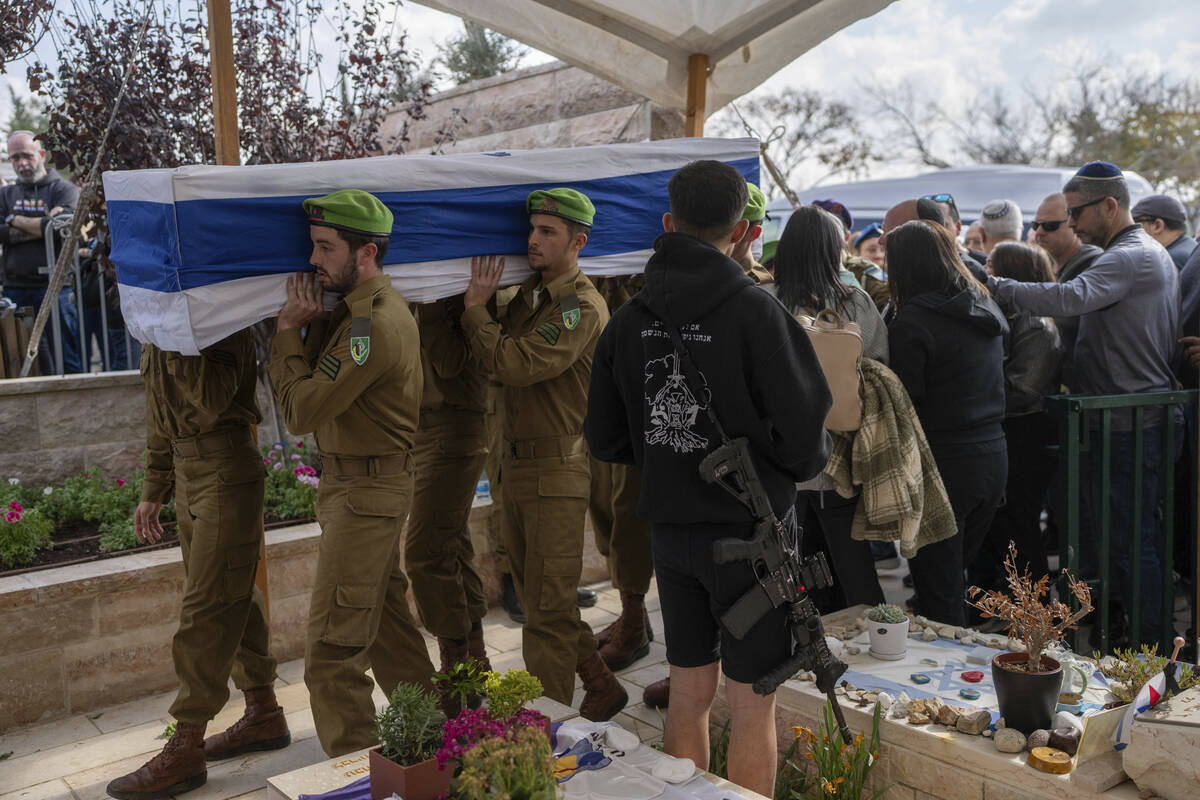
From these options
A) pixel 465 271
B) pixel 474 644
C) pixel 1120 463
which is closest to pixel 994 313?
pixel 1120 463

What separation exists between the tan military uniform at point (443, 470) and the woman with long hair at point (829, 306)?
130 centimetres

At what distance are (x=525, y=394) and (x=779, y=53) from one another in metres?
2.38

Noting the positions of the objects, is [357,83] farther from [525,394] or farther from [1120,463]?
[1120,463]

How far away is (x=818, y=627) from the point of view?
104 inches

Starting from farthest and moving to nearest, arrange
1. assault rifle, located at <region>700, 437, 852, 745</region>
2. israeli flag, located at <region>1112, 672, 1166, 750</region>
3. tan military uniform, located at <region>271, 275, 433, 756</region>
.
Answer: tan military uniform, located at <region>271, 275, 433, 756</region> < israeli flag, located at <region>1112, 672, 1166, 750</region> < assault rifle, located at <region>700, 437, 852, 745</region>

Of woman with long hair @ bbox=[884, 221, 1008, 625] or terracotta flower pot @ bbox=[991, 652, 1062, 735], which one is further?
woman with long hair @ bbox=[884, 221, 1008, 625]

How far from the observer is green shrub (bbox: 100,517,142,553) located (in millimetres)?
4566

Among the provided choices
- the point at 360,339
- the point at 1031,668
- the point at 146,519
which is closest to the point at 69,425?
the point at 146,519

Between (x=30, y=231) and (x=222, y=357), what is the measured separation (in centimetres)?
405

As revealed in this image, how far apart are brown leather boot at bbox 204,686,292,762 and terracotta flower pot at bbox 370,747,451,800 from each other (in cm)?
145

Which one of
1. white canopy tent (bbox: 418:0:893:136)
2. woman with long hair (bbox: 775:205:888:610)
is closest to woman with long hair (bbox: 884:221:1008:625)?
woman with long hair (bbox: 775:205:888:610)

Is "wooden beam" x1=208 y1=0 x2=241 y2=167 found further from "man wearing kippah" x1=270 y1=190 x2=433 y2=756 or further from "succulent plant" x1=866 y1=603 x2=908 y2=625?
"succulent plant" x1=866 y1=603 x2=908 y2=625

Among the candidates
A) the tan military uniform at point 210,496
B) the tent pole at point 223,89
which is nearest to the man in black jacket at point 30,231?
the tent pole at point 223,89

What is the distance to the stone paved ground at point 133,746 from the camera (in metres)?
3.49
